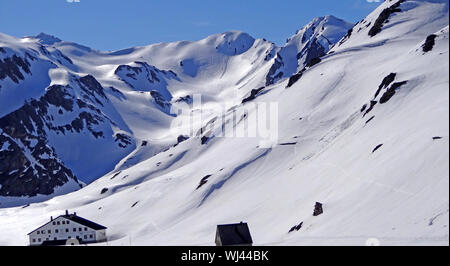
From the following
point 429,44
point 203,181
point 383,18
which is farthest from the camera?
point 383,18

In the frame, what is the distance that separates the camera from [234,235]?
47.2 m

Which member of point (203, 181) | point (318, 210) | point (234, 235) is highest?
point (203, 181)

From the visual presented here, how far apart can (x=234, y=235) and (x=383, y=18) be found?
148298 millimetres

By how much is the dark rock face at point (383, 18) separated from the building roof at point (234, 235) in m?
135

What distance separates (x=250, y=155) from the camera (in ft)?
379

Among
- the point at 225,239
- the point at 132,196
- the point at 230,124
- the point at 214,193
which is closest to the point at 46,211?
the point at 132,196

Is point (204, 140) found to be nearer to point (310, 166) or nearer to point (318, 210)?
point (310, 166)

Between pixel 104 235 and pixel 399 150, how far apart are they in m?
71.2

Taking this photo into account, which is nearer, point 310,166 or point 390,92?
point 390,92

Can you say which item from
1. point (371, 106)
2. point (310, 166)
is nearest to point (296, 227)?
point (310, 166)

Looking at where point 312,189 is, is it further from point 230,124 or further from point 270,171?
point 230,124

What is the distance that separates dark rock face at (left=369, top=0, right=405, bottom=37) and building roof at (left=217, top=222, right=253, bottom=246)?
135370mm

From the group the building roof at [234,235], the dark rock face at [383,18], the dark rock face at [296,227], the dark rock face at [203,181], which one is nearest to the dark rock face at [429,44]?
the dark rock face at [203,181]

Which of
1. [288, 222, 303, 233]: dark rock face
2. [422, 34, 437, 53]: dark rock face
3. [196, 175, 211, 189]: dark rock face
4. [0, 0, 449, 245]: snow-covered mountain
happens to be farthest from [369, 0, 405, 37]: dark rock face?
[288, 222, 303, 233]: dark rock face
